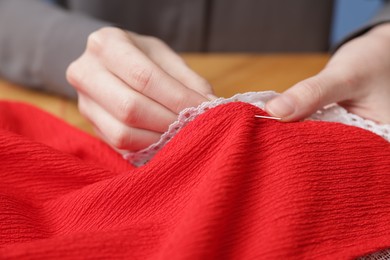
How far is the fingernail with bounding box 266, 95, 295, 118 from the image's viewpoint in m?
0.34

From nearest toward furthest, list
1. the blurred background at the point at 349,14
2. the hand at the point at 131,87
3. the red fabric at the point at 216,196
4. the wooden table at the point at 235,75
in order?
the red fabric at the point at 216,196
the hand at the point at 131,87
the wooden table at the point at 235,75
the blurred background at the point at 349,14

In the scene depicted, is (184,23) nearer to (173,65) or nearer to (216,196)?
(173,65)

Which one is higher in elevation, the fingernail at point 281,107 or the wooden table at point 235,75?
the fingernail at point 281,107

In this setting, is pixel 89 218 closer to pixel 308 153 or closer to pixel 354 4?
pixel 308 153

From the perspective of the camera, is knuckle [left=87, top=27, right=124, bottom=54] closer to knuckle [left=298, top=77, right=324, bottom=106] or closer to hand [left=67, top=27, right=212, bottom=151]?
hand [left=67, top=27, right=212, bottom=151]

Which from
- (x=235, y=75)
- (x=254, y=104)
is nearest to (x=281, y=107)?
(x=254, y=104)

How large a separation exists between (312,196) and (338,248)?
0.11ft

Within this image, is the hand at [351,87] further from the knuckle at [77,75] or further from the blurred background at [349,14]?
the blurred background at [349,14]

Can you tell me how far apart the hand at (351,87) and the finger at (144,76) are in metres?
0.06

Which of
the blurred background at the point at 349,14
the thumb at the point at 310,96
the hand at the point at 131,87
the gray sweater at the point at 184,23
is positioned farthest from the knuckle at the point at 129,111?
the blurred background at the point at 349,14

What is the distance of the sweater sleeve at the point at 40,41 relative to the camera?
1.88 feet

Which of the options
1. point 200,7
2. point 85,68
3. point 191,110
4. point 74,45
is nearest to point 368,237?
point 191,110

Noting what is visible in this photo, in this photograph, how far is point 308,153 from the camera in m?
0.31

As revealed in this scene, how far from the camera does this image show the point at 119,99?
390mm
